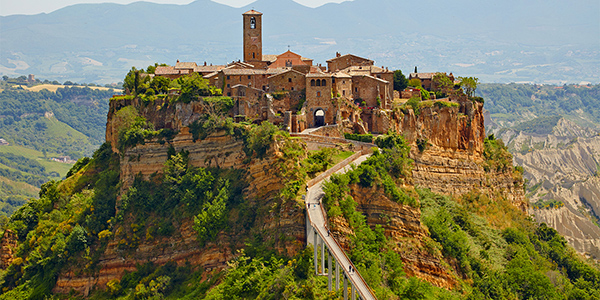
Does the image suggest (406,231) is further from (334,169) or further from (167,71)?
(167,71)

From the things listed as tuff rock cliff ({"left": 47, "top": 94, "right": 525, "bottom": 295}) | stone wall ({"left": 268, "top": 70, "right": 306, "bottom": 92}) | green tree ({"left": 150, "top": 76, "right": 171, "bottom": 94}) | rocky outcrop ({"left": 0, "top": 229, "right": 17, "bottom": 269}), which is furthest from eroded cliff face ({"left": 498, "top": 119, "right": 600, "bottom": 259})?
rocky outcrop ({"left": 0, "top": 229, "right": 17, "bottom": 269})

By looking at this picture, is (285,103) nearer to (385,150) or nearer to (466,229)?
(385,150)

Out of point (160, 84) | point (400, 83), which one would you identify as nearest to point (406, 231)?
point (400, 83)

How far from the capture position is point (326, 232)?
47.2m

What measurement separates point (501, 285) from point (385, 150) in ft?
51.7

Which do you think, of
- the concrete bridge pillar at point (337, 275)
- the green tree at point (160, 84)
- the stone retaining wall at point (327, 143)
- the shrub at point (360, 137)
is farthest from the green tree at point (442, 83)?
the concrete bridge pillar at point (337, 275)

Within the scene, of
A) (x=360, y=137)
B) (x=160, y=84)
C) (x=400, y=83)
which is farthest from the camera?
(x=400, y=83)

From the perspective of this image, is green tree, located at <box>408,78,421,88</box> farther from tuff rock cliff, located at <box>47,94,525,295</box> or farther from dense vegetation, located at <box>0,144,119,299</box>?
dense vegetation, located at <box>0,144,119,299</box>

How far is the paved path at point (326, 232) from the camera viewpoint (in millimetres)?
40109

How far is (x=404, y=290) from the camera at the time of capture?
1896 inches

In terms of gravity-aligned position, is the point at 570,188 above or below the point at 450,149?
below

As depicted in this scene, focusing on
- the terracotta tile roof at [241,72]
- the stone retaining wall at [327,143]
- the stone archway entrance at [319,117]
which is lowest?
the stone retaining wall at [327,143]

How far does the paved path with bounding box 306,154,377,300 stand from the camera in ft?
132

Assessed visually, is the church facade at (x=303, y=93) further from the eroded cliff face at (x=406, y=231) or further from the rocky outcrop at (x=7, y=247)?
the rocky outcrop at (x=7, y=247)
